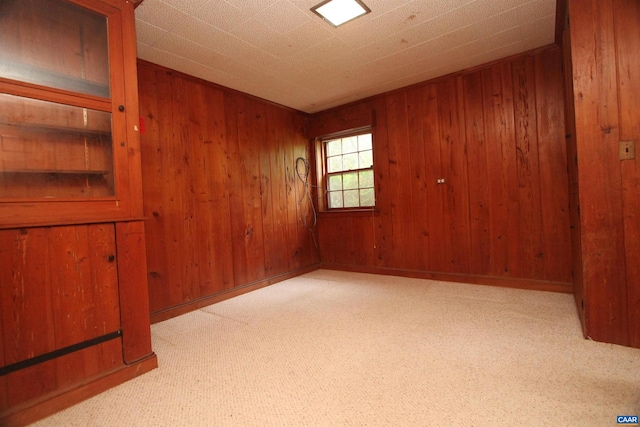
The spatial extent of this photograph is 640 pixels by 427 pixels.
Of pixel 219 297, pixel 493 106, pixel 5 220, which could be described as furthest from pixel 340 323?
pixel 493 106

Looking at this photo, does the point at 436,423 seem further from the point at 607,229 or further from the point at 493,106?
the point at 493,106

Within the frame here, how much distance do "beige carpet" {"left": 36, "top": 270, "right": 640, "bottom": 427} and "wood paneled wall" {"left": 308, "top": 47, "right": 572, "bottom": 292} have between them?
0.64m

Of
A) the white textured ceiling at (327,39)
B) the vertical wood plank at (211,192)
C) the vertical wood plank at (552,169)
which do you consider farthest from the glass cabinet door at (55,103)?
the vertical wood plank at (552,169)

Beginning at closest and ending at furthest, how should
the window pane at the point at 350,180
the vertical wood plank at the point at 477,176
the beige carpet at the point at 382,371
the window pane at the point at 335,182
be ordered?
1. the beige carpet at the point at 382,371
2. the vertical wood plank at the point at 477,176
3. the window pane at the point at 350,180
4. the window pane at the point at 335,182

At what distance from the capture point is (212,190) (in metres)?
3.23

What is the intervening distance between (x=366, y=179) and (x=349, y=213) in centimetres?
55

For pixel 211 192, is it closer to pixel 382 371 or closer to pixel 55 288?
pixel 55 288

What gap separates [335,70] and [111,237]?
2640mm

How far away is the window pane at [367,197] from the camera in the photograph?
4.20m

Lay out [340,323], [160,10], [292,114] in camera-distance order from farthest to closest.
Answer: [292,114], [340,323], [160,10]

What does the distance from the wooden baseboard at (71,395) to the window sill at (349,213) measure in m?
3.01

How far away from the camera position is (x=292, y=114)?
14.3 ft

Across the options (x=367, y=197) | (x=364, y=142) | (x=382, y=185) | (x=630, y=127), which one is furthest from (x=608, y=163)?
(x=364, y=142)

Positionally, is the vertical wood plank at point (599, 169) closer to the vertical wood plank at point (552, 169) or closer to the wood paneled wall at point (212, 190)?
the vertical wood plank at point (552, 169)
